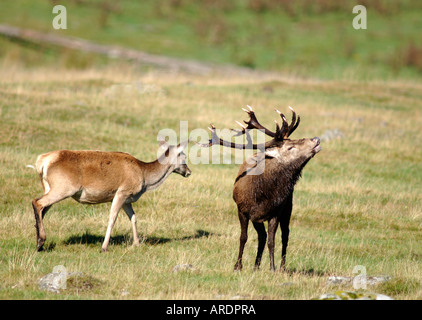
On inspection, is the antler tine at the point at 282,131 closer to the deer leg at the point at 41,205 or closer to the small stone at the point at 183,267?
the small stone at the point at 183,267

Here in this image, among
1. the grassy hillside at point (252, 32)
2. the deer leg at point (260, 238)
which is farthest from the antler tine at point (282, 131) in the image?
the grassy hillside at point (252, 32)

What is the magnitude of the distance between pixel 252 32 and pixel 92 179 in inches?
1778

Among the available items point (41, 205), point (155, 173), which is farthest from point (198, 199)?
point (41, 205)

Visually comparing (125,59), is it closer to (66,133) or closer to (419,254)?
(66,133)

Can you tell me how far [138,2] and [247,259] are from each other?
176 ft

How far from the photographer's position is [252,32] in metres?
54.9

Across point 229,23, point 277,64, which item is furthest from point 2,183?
point 229,23

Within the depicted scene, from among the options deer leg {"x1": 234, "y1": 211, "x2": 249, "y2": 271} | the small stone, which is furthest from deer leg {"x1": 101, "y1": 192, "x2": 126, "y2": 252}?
deer leg {"x1": 234, "y1": 211, "x2": 249, "y2": 271}

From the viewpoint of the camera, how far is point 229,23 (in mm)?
57281

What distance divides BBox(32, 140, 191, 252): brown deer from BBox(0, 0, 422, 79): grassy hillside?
26373 millimetres

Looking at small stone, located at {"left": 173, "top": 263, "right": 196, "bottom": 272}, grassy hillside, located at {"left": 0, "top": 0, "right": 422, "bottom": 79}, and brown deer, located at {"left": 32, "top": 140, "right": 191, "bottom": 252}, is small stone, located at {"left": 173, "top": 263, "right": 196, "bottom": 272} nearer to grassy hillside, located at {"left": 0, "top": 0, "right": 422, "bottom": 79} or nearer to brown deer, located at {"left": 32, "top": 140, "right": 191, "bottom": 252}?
brown deer, located at {"left": 32, "top": 140, "right": 191, "bottom": 252}

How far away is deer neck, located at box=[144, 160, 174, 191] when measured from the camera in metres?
12.5

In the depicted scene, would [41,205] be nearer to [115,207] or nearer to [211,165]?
[115,207]

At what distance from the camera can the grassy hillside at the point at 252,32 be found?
45250 millimetres
